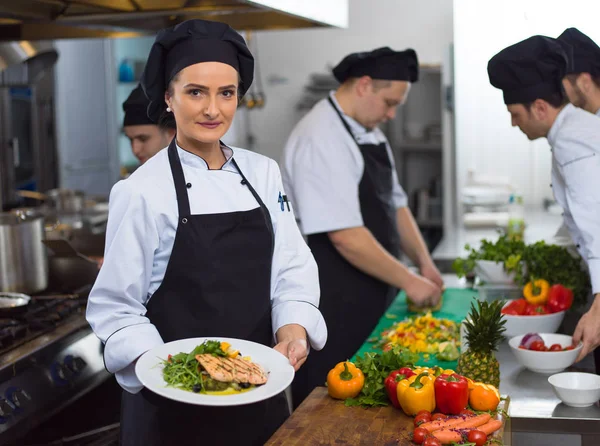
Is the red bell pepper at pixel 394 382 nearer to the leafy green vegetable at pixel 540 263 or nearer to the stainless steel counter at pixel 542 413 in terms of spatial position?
the stainless steel counter at pixel 542 413

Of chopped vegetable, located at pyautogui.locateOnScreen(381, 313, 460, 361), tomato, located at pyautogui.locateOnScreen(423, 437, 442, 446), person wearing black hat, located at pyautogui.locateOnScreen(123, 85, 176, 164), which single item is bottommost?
chopped vegetable, located at pyautogui.locateOnScreen(381, 313, 460, 361)

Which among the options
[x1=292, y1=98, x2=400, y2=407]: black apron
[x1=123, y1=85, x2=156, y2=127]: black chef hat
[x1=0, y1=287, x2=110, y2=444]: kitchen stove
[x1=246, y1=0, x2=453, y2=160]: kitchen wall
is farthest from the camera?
[x1=246, y1=0, x2=453, y2=160]: kitchen wall

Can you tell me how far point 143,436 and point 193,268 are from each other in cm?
42

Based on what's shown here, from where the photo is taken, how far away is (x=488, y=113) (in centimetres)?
540

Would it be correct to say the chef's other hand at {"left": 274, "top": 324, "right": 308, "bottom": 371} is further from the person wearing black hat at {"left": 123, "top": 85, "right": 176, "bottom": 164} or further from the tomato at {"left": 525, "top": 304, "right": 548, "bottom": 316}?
the person wearing black hat at {"left": 123, "top": 85, "right": 176, "bottom": 164}

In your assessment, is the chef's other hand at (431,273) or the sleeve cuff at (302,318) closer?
the sleeve cuff at (302,318)

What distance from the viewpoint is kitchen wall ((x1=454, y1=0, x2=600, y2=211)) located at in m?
4.66

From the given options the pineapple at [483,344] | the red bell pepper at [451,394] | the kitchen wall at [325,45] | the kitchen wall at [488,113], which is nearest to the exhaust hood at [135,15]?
the pineapple at [483,344]

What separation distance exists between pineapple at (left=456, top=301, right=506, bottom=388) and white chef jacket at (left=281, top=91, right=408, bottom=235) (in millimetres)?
1028

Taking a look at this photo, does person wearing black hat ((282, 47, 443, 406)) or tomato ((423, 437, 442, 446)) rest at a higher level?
person wearing black hat ((282, 47, 443, 406))

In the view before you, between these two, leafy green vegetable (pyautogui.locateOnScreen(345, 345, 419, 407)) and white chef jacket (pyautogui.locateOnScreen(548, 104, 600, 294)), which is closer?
leafy green vegetable (pyautogui.locateOnScreen(345, 345, 419, 407))

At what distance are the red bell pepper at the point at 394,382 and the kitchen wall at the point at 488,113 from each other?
3.00 meters

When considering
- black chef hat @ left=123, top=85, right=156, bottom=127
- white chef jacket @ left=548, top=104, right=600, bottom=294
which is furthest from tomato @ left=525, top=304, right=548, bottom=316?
black chef hat @ left=123, top=85, right=156, bottom=127

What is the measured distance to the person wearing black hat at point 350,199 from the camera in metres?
2.95
